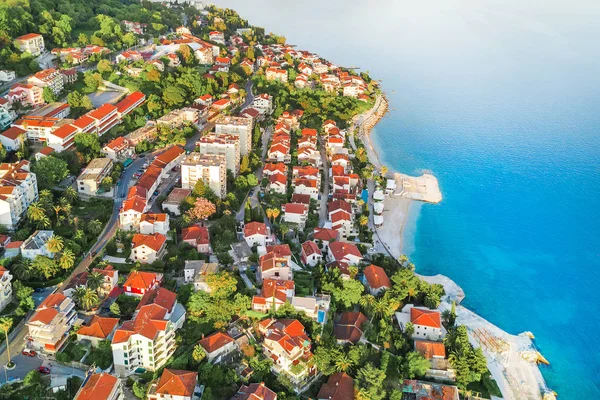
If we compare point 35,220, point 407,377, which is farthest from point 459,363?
point 35,220

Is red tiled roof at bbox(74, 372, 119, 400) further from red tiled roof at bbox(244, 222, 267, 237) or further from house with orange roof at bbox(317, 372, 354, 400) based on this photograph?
red tiled roof at bbox(244, 222, 267, 237)

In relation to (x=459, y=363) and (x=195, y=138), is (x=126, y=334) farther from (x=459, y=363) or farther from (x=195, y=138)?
(x=195, y=138)

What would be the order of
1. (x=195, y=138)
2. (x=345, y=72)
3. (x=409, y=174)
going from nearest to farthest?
(x=195, y=138), (x=409, y=174), (x=345, y=72)

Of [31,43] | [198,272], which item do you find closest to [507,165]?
[198,272]

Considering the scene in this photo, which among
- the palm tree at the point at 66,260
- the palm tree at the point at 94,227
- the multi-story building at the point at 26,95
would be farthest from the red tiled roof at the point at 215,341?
the multi-story building at the point at 26,95

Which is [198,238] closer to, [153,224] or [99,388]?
[153,224]

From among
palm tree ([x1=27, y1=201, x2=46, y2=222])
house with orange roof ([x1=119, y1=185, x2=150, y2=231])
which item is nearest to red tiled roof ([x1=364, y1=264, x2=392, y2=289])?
house with orange roof ([x1=119, y1=185, x2=150, y2=231])
